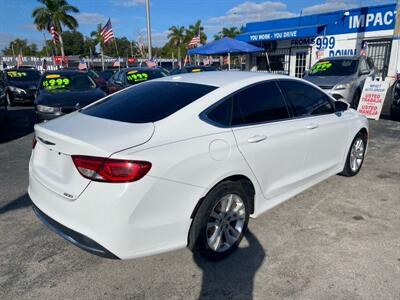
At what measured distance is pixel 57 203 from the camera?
8.85ft

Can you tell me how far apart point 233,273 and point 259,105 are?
62.5 inches

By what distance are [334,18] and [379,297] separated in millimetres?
18664

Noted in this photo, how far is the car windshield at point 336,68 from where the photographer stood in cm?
1145

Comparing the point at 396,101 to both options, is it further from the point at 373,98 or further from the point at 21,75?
the point at 21,75

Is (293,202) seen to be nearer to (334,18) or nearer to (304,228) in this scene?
(304,228)

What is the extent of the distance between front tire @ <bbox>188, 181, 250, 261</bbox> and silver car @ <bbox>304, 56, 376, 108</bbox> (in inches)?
309

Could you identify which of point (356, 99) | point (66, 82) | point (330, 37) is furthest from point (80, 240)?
point (330, 37)

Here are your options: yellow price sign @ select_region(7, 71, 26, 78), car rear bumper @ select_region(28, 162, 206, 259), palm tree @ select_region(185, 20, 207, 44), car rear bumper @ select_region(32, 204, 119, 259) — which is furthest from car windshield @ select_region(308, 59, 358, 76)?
palm tree @ select_region(185, 20, 207, 44)

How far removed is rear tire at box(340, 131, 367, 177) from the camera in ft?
16.3

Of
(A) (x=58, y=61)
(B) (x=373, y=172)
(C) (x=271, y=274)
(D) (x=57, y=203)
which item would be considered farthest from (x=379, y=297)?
(A) (x=58, y=61)

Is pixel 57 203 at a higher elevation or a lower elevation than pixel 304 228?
higher

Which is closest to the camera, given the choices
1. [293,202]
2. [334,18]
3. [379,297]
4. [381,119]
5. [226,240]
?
[379,297]

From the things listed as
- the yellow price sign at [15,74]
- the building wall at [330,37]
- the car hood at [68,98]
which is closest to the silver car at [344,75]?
the building wall at [330,37]

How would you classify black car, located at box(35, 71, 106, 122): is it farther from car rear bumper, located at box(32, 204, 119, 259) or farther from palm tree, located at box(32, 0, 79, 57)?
palm tree, located at box(32, 0, 79, 57)
